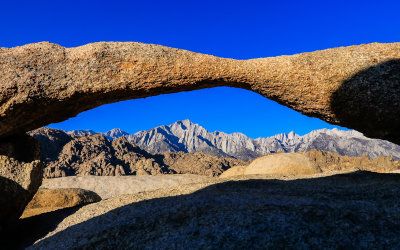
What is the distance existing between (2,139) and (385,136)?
40.3 feet

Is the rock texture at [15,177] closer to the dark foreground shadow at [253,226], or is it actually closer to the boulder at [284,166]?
the dark foreground shadow at [253,226]

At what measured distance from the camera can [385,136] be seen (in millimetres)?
7832

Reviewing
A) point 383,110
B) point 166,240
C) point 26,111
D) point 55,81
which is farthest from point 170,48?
point 383,110

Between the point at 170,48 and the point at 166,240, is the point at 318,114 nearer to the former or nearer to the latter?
the point at 170,48

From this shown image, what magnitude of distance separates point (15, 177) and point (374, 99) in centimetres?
1099

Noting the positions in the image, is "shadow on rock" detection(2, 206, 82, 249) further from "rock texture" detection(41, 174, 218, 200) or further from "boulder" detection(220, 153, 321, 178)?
"boulder" detection(220, 153, 321, 178)

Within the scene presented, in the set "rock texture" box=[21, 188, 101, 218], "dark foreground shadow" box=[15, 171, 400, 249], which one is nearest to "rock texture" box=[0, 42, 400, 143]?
"dark foreground shadow" box=[15, 171, 400, 249]

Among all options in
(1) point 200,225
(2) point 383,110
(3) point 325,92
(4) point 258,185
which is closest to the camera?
(1) point 200,225

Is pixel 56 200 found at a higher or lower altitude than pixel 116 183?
higher

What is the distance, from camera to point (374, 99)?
7238mm

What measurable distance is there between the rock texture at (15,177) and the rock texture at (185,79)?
0.66 m

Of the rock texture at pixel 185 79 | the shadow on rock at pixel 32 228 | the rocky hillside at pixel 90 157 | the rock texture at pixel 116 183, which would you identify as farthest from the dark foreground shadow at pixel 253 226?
the rocky hillside at pixel 90 157

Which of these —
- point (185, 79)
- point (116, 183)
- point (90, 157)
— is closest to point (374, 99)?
point (185, 79)

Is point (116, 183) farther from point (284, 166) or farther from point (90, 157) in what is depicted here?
point (90, 157)
